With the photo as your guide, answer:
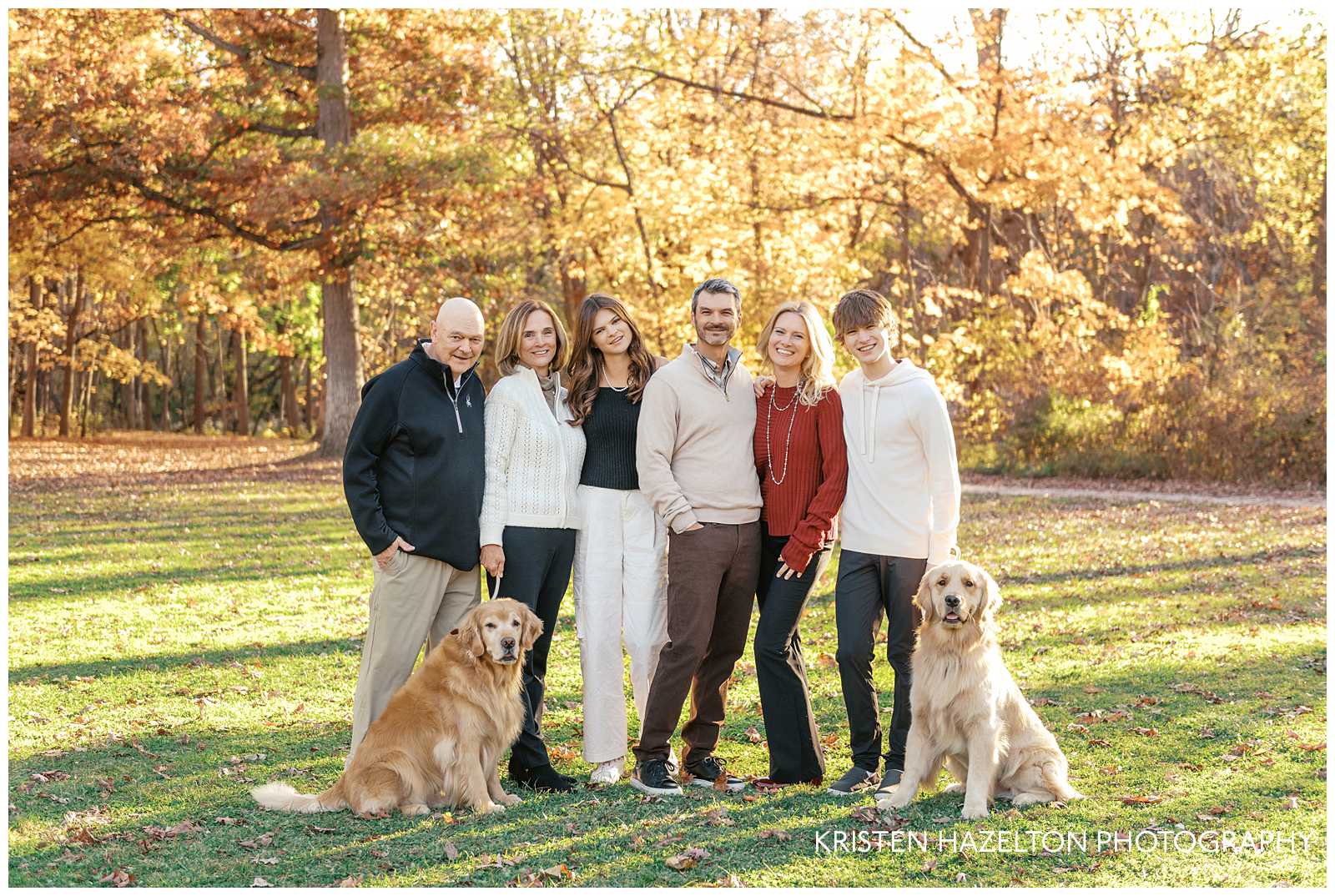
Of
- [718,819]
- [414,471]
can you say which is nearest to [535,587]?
[414,471]

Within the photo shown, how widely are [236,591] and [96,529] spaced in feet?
17.1

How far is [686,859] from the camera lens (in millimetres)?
4508

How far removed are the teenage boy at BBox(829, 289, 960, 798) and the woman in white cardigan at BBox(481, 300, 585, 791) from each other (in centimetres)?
128

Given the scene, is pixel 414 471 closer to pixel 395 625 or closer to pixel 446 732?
pixel 395 625

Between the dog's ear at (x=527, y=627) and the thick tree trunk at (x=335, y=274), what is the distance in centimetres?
1697

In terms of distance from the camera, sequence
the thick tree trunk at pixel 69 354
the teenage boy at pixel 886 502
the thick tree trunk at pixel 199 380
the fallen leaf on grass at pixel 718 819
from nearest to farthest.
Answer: the fallen leaf on grass at pixel 718 819 → the teenage boy at pixel 886 502 → the thick tree trunk at pixel 69 354 → the thick tree trunk at pixel 199 380

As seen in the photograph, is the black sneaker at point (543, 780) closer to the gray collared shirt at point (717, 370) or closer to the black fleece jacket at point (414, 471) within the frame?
the black fleece jacket at point (414, 471)

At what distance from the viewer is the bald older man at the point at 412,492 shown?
5.39m

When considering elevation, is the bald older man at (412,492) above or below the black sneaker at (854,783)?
above

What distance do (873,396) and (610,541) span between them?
138cm

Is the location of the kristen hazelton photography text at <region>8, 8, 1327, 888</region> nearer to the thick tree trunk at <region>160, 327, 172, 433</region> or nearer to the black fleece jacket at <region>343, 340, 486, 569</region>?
the black fleece jacket at <region>343, 340, 486, 569</region>

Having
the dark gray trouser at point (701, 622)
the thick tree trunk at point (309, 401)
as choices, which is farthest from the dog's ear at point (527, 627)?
the thick tree trunk at point (309, 401)

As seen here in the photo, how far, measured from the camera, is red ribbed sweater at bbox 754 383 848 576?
17.7ft

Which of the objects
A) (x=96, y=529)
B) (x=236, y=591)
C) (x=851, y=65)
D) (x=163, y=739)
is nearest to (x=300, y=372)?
(x=851, y=65)
